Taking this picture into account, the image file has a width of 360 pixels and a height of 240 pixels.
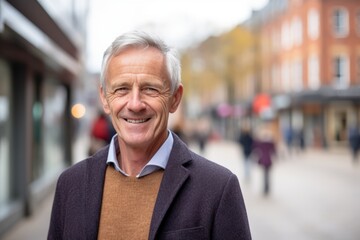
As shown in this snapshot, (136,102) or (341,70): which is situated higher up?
(341,70)

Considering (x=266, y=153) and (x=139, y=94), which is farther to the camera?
(x=266, y=153)

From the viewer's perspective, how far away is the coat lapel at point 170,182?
1.76 meters

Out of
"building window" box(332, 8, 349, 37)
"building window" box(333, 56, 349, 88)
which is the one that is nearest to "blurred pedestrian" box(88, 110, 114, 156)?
"building window" box(333, 56, 349, 88)

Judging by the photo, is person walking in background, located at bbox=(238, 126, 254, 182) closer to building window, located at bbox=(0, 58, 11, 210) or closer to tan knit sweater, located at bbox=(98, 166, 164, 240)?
building window, located at bbox=(0, 58, 11, 210)

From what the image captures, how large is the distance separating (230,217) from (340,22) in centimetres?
A: 3277

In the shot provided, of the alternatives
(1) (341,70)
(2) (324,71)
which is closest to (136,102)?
(2) (324,71)

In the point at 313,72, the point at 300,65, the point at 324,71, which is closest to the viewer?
the point at 324,71

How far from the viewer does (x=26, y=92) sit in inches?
351

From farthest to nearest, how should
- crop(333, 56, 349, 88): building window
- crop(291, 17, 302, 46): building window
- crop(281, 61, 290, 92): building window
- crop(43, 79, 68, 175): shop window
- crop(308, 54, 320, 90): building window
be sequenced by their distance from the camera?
crop(281, 61, 290, 92): building window → crop(291, 17, 302, 46): building window → crop(308, 54, 320, 90): building window → crop(333, 56, 349, 88): building window → crop(43, 79, 68, 175): shop window

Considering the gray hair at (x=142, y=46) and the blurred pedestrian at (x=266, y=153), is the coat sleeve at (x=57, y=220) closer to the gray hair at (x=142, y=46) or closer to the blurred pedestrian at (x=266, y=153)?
the gray hair at (x=142, y=46)

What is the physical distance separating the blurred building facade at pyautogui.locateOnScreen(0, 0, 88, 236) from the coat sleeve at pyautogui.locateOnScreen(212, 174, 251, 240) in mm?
4346

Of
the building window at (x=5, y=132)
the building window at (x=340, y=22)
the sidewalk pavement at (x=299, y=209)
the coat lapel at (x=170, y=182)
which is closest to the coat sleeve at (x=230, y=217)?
the coat lapel at (x=170, y=182)

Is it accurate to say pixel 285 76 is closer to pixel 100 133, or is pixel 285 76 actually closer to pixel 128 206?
pixel 100 133

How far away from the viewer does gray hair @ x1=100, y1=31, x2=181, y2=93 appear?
1816 mm
